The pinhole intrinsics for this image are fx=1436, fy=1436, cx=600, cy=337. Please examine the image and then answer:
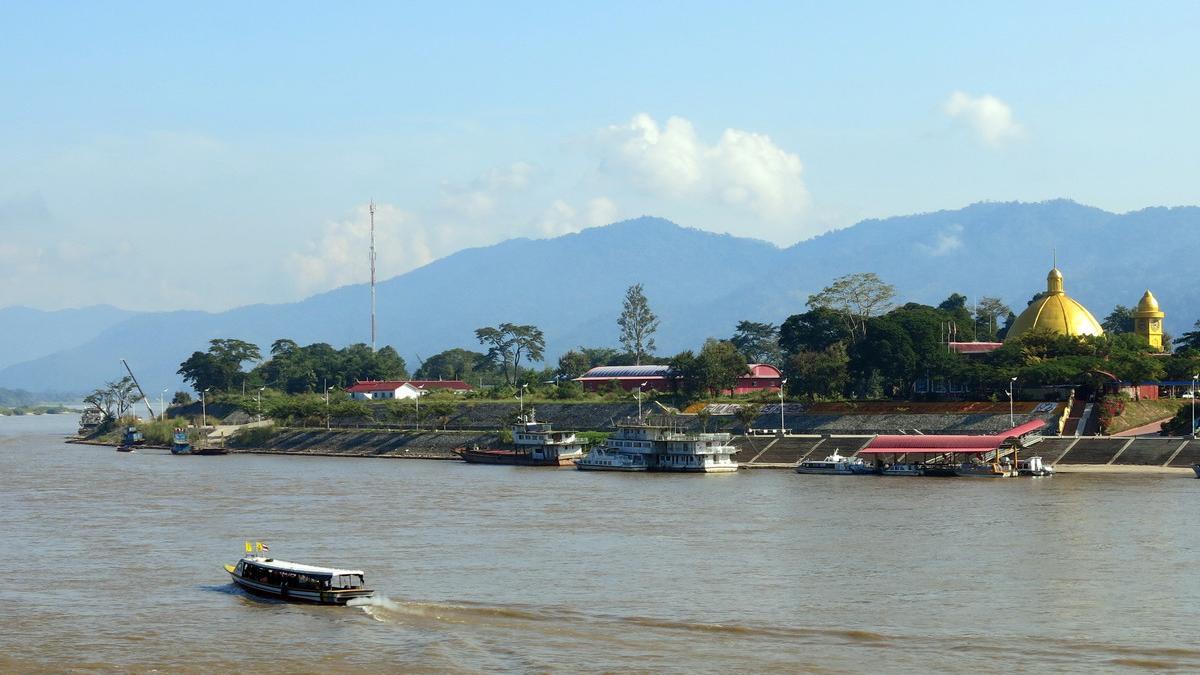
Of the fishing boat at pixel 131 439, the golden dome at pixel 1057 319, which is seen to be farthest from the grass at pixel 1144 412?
the fishing boat at pixel 131 439

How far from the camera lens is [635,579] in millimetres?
42812

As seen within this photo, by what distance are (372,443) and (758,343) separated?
288ft

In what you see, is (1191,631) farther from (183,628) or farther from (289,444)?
(289,444)

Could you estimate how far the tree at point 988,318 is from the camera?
142 meters

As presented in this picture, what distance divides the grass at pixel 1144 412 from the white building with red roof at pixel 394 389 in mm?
71567

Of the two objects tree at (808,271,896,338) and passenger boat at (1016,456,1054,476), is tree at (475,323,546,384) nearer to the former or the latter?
tree at (808,271,896,338)

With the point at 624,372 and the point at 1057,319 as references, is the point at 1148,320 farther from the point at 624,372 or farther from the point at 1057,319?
the point at 624,372

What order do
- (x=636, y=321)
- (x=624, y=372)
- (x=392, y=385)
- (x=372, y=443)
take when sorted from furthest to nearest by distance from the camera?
(x=636, y=321) < (x=392, y=385) < (x=624, y=372) < (x=372, y=443)

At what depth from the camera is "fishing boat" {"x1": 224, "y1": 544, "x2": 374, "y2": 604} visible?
39906mm

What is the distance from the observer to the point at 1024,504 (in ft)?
199

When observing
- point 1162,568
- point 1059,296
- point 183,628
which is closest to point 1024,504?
point 1162,568

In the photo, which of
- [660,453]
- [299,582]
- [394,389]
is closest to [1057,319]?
[660,453]

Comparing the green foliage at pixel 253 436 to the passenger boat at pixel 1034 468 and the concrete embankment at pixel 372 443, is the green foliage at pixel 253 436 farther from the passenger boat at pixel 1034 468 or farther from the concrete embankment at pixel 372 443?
the passenger boat at pixel 1034 468

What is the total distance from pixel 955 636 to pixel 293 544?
1016 inches
